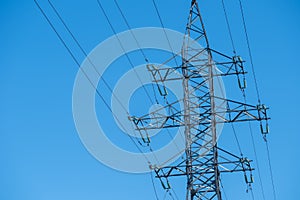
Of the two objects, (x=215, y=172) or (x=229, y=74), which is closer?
(x=215, y=172)

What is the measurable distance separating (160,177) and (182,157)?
0.96 meters

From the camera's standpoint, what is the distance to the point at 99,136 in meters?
17.2

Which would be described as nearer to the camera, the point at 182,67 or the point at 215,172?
the point at 215,172

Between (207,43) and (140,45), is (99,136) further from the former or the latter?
(207,43)

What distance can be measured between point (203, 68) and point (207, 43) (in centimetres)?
85

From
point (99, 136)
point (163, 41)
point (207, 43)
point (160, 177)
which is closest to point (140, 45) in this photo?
point (163, 41)

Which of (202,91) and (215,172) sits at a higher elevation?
(202,91)

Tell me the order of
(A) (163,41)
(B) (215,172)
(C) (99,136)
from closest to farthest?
1. (B) (215,172)
2. (C) (99,136)
3. (A) (163,41)

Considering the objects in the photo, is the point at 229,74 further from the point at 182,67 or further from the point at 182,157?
the point at 182,157

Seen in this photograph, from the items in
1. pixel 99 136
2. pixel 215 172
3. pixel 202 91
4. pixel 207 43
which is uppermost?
pixel 207 43

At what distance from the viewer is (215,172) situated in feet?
52.3

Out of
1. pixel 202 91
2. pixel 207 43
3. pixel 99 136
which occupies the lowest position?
pixel 99 136

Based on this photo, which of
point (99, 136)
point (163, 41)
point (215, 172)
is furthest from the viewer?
point (163, 41)

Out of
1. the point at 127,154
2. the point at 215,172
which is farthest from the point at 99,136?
the point at 215,172
